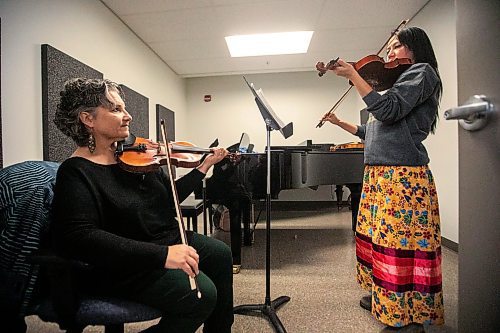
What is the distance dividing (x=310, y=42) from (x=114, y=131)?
10.6 feet

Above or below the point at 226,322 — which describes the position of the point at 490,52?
above

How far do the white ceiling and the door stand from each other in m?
2.61

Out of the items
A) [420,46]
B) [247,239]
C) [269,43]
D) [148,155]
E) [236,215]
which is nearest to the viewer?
[148,155]

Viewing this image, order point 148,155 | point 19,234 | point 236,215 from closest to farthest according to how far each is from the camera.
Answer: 1. point 19,234
2. point 148,155
3. point 236,215

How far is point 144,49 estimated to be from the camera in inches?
139

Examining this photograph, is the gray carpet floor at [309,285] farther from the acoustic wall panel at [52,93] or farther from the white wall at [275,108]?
the white wall at [275,108]

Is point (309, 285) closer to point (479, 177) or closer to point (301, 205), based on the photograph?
point (479, 177)

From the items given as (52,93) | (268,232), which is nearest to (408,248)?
(268,232)

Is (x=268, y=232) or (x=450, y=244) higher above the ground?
(x=268, y=232)

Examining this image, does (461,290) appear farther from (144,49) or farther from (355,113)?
(355,113)

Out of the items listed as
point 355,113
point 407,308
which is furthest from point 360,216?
point 355,113

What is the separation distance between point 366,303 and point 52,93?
2.43 m

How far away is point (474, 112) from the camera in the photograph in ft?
1.35

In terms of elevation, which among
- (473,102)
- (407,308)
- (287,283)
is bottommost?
(287,283)
